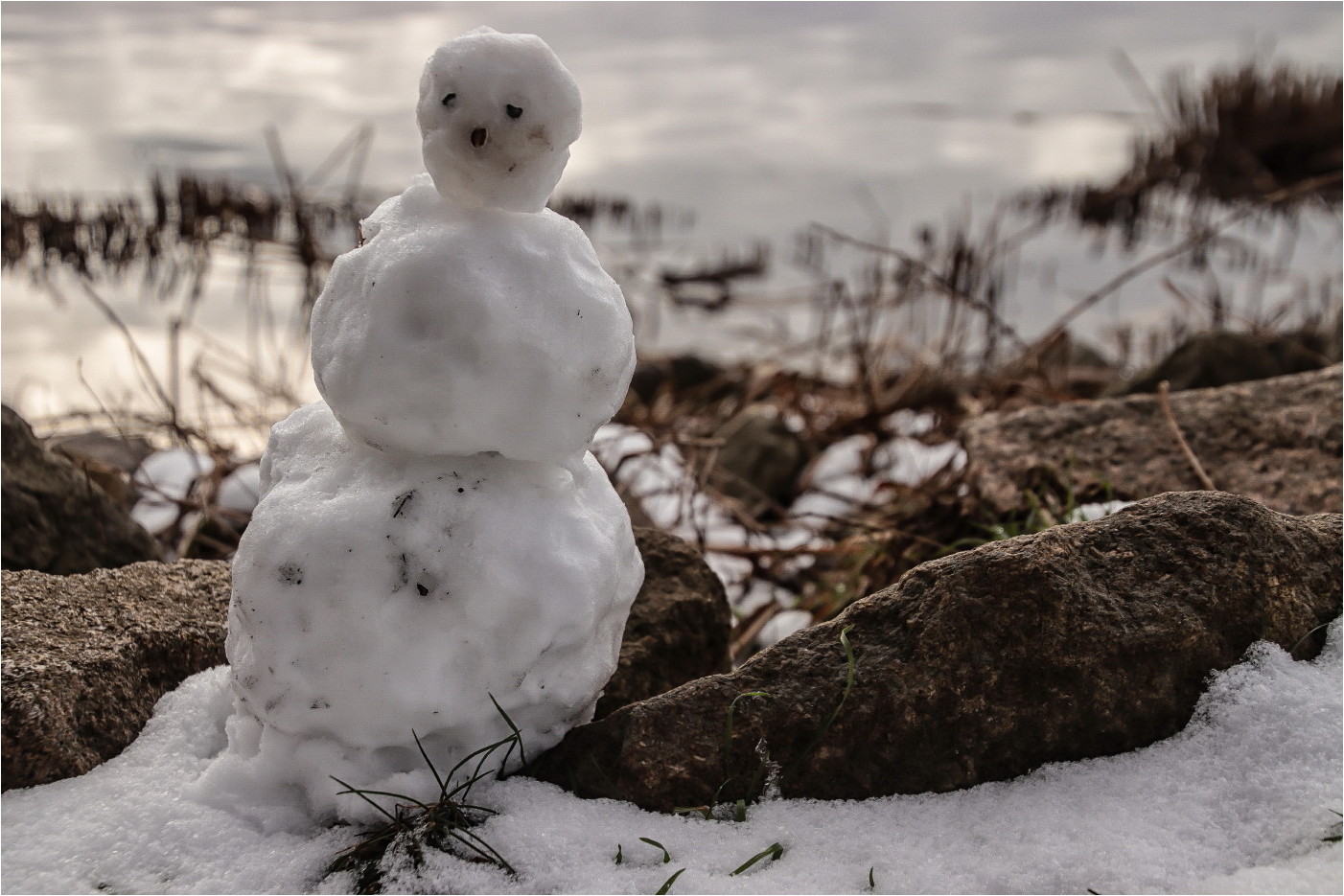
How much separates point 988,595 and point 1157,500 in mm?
419

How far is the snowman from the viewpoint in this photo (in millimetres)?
1437

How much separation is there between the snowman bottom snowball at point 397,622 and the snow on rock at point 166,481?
1635 millimetres

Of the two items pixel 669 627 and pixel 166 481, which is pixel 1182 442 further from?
pixel 166 481

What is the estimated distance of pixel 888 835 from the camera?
152 centimetres

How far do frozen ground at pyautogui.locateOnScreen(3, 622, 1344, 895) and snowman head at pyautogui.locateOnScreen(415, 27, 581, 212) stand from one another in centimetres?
88

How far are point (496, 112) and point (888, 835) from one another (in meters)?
1.13

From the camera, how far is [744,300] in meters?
5.82

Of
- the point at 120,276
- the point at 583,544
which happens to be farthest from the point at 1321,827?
the point at 120,276

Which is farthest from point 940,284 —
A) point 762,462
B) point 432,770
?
point 432,770

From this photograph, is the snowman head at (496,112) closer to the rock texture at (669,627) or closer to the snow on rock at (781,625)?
the rock texture at (669,627)

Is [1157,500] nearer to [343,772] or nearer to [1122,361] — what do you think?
[343,772]

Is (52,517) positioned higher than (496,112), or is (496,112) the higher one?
(496,112)

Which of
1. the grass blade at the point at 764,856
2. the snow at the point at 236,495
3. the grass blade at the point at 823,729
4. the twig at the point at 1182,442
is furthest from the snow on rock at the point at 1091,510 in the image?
the snow at the point at 236,495

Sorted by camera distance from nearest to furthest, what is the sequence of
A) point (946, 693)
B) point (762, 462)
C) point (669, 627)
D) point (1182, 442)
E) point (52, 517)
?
point (946, 693), point (669, 627), point (52, 517), point (1182, 442), point (762, 462)
